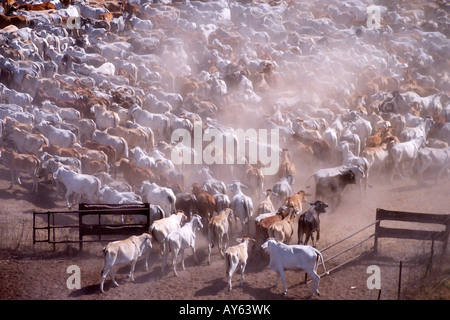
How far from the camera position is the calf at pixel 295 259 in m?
12.3

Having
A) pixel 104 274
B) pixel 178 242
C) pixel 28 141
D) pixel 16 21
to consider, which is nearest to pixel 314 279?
pixel 178 242

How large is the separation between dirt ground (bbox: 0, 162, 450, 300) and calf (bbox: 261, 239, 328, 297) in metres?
0.45

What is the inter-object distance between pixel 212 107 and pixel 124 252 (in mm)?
14628

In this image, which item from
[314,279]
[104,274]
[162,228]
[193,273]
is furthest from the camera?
[162,228]

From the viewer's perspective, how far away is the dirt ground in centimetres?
1252

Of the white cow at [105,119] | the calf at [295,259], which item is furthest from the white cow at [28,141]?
the calf at [295,259]

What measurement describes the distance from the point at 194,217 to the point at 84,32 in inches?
1115

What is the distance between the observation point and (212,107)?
26.7 metres

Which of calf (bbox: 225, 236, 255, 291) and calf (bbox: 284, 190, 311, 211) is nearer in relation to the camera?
calf (bbox: 225, 236, 255, 291)

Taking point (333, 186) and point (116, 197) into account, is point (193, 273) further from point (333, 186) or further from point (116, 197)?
point (333, 186)

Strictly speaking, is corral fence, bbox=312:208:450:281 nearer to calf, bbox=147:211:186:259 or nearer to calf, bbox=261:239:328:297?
calf, bbox=261:239:328:297

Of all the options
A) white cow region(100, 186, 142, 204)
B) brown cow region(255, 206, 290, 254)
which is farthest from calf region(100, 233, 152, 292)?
brown cow region(255, 206, 290, 254)

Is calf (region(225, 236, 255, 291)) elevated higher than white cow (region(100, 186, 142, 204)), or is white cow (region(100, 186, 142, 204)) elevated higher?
white cow (region(100, 186, 142, 204))
